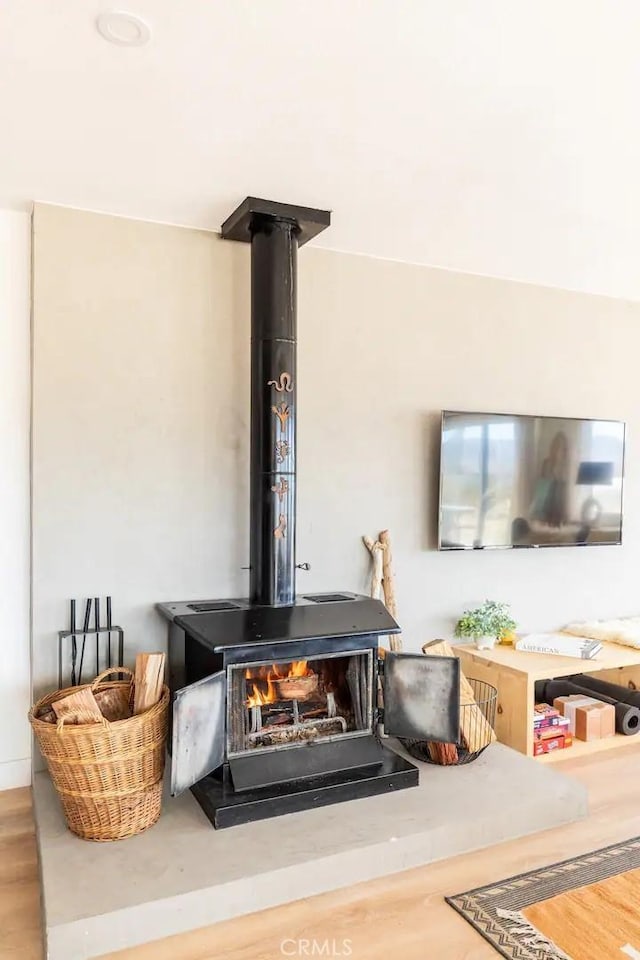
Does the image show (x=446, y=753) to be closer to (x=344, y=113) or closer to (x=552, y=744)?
(x=552, y=744)

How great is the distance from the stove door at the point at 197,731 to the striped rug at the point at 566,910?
83 cm

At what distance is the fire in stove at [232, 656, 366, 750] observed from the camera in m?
2.46

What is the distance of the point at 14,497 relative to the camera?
8.86 feet

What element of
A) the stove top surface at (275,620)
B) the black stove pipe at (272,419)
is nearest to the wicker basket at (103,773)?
the stove top surface at (275,620)

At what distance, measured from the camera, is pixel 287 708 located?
8.39 feet

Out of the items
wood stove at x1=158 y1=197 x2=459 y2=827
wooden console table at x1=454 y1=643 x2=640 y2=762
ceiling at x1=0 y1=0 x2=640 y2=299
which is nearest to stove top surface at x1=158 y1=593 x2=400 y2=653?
wood stove at x1=158 y1=197 x2=459 y2=827

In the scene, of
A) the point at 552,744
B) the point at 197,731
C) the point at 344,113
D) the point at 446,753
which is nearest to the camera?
the point at 344,113

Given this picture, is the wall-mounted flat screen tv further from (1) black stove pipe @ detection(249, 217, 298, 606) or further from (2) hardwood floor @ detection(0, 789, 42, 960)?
(2) hardwood floor @ detection(0, 789, 42, 960)

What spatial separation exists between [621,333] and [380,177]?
6.95 ft

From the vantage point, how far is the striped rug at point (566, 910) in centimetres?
176

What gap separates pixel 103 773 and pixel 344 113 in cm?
205

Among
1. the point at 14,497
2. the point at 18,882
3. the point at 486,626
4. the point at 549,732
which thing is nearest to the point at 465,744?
the point at 549,732

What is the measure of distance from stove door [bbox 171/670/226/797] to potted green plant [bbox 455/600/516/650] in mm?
1447

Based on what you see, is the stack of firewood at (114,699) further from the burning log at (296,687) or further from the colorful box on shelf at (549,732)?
the colorful box on shelf at (549,732)
